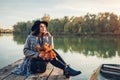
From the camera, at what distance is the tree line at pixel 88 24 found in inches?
2894

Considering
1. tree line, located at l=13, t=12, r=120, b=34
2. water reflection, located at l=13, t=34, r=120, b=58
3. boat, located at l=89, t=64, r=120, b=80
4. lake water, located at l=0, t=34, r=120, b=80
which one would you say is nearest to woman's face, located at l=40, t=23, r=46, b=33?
boat, located at l=89, t=64, r=120, b=80

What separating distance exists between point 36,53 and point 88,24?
231ft

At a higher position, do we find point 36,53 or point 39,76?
point 36,53

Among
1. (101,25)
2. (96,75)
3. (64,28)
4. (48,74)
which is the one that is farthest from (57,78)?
(64,28)

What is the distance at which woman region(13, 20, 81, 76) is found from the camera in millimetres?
7930

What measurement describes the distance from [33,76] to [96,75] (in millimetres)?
2090

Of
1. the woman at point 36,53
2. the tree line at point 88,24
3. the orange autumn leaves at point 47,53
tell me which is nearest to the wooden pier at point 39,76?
the woman at point 36,53

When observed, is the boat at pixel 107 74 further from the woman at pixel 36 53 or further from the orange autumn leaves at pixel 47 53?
the orange autumn leaves at pixel 47 53

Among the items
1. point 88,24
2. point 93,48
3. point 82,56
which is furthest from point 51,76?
point 88,24

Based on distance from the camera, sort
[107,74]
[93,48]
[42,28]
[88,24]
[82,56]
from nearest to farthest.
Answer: [42,28]
[107,74]
[82,56]
[93,48]
[88,24]

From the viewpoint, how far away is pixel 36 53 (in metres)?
7.88

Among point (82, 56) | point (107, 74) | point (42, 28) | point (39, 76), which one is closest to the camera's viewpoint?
point (39, 76)

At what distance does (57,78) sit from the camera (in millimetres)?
7617

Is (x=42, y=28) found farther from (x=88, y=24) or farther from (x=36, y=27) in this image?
(x=88, y=24)
